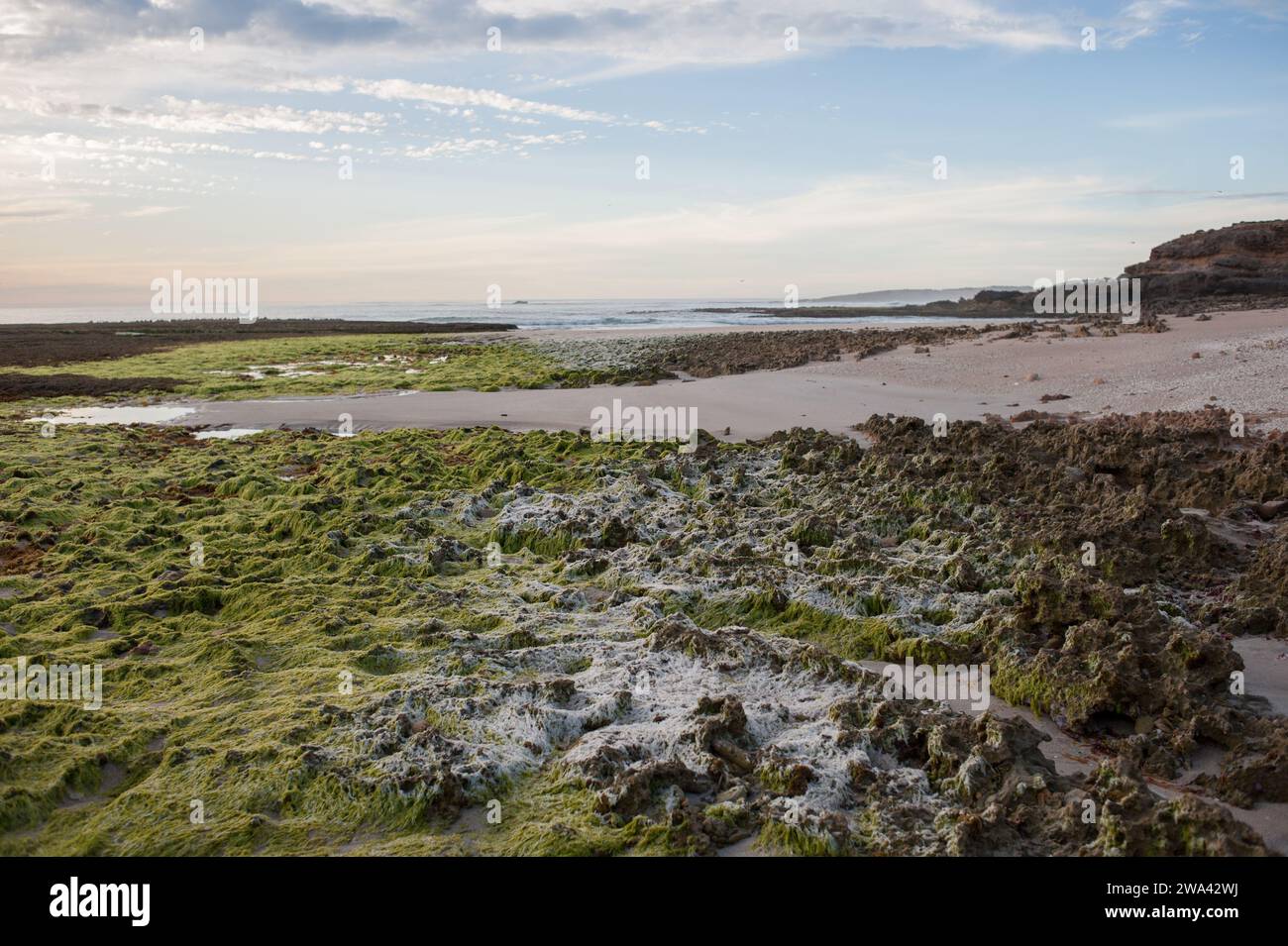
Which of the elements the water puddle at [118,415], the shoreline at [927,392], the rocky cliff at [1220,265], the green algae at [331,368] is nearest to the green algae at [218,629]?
the shoreline at [927,392]

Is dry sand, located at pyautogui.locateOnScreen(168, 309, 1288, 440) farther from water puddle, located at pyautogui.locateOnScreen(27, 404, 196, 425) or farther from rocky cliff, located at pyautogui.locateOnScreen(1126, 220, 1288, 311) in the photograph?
rocky cliff, located at pyautogui.locateOnScreen(1126, 220, 1288, 311)

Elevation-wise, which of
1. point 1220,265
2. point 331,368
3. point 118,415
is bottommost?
point 118,415

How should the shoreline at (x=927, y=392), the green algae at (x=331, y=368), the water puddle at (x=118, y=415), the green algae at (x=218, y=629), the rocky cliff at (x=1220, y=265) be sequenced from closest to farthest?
the green algae at (x=218, y=629), the shoreline at (x=927, y=392), the water puddle at (x=118, y=415), the green algae at (x=331, y=368), the rocky cliff at (x=1220, y=265)

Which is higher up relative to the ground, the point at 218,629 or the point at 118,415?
the point at 118,415

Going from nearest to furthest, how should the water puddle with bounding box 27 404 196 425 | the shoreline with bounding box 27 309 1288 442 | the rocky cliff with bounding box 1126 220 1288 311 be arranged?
the shoreline with bounding box 27 309 1288 442 → the water puddle with bounding box 27 404 196 425 → the rocky cliff with bounding box 1126 220 1288 311

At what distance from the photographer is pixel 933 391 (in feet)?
55.7

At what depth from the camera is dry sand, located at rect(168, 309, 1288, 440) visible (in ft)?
45.8

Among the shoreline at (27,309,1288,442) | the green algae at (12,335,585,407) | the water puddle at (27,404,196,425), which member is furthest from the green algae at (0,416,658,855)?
the green algae at (12,335,585,407)

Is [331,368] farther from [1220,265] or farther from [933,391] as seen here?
[1220,265]

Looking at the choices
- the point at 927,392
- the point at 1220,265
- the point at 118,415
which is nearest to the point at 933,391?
the point at 927,392

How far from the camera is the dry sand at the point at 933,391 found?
14.0 m

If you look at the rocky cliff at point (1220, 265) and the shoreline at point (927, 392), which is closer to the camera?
the shoreline at point (927, 392)

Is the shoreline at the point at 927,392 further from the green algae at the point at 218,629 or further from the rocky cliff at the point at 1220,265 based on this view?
the rocky cliff at the point at 1220,265
